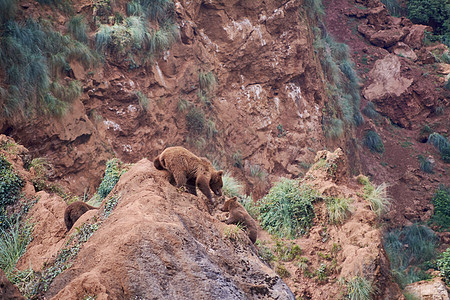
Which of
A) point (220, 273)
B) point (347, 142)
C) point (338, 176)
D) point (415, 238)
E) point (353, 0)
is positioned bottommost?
point (415, 238)

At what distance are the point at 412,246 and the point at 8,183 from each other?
49.1ft

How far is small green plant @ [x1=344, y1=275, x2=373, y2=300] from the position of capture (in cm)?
846

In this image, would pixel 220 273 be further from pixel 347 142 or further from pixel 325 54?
pixel 325 54

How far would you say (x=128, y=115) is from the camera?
575 inches

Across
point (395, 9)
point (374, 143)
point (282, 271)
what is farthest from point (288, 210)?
point (395, 9)

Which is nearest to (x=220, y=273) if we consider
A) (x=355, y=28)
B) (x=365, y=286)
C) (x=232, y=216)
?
(x=232, y=216)

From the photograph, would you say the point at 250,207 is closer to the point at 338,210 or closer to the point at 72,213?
the point at 338,210

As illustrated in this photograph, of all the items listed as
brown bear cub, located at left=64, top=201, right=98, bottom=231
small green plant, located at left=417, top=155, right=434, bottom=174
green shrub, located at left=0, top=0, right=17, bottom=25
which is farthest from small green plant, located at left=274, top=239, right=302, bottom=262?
small green plant, located at left=417, top=155, right=434, bottom=174

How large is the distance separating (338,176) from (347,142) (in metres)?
10.4

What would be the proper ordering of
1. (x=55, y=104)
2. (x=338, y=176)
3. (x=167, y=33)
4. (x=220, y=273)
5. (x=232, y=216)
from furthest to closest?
1. (x=167, y=33)
2. (x=55, y=104)
3. (x=338, y=176)
4. (x=232, y=216)
5. (x=220, y=273)

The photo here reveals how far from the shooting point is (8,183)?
9031mm

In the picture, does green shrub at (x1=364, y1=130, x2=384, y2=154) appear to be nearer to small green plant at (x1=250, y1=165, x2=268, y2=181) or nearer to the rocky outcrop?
small green plant at (x1=250, y1=165, x2=268, y2=181)

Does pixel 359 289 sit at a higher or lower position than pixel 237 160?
higher

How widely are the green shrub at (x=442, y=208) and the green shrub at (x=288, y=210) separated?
431 inches
